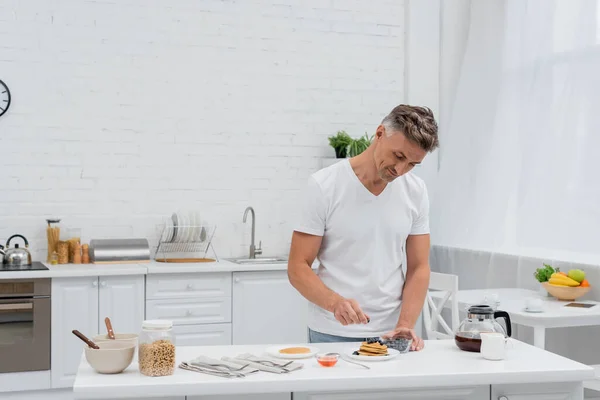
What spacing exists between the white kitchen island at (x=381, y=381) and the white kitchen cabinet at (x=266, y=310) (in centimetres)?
248

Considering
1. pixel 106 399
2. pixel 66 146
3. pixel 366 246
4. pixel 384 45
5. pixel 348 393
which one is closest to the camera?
pixel 106 399

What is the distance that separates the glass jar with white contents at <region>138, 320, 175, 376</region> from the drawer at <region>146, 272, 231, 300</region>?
263 centimetres

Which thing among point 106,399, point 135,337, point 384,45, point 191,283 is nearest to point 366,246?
point 135,337

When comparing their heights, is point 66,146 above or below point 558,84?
below

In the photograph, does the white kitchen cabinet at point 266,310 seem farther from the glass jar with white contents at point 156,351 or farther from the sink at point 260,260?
the glass jar with white contents at point 156,351

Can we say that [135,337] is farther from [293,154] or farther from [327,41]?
[327,41]

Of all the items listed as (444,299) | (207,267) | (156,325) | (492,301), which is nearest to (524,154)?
(444,299)

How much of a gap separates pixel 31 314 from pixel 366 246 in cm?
265

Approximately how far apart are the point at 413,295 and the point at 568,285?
5.65 feet

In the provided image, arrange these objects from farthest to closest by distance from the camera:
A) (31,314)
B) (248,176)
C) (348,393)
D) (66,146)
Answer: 1. (248,176)
2. (66,146)
3. (31,314)
4. (348,393)

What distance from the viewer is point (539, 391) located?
250 cm

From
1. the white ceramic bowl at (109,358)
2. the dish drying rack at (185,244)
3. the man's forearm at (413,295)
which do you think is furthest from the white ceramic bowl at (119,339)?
the dish drying rack at (185,244)

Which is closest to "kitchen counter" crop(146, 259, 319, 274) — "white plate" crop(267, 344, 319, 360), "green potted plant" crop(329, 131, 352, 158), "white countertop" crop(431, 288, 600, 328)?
"green potted plant" crop(329, 131, 352, 158)

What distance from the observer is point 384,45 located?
6.23 meters
